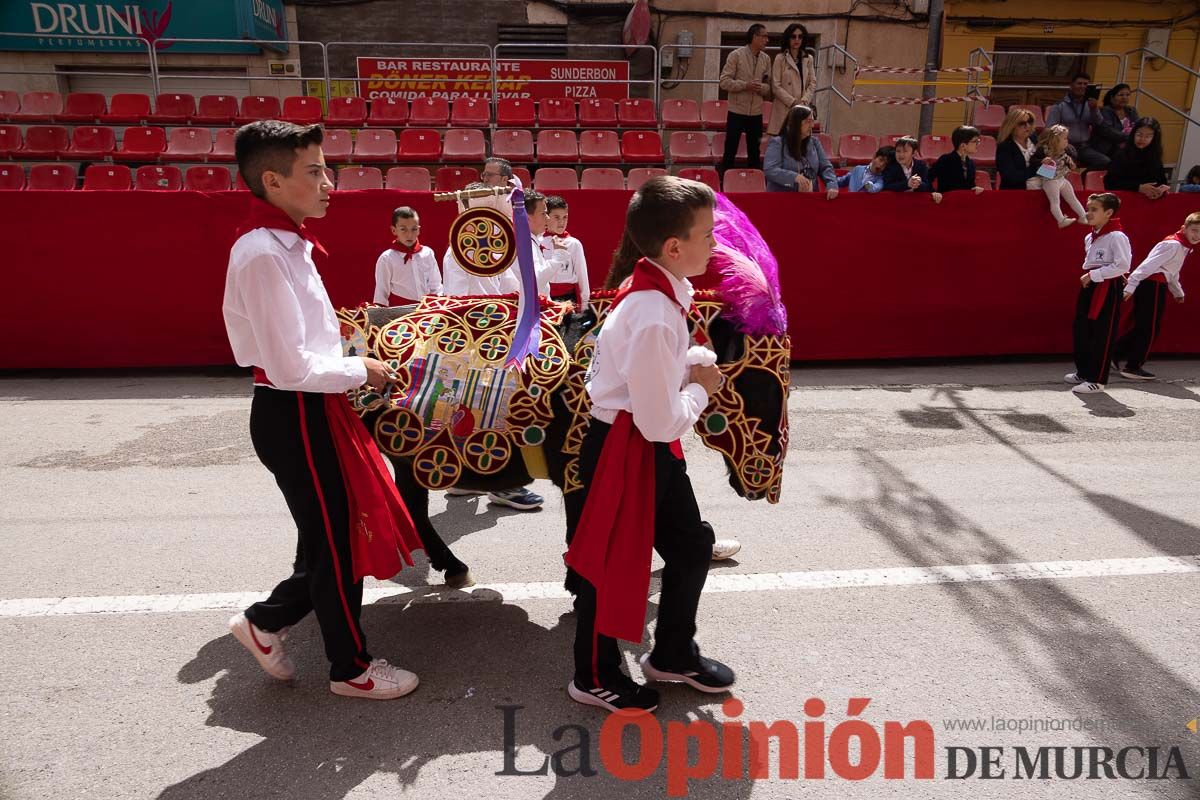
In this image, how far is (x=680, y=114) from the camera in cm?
1234

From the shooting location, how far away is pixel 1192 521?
4.26 meters

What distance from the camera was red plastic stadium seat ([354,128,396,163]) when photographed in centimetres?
1112

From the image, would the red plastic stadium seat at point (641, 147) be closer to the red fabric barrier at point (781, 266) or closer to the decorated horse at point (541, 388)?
the red fabric barrier at point (781, 266)

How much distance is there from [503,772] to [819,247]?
20.9 feet

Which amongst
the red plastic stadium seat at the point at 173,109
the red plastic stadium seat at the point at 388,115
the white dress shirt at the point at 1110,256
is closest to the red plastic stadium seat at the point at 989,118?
the white dress shirt at the point at 1110,256

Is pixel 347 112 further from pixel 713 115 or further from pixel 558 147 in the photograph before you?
pixel 713 115

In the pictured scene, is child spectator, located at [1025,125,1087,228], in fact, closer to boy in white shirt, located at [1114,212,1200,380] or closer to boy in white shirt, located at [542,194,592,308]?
boy in white shirt, located at [1114,212,1200,380]

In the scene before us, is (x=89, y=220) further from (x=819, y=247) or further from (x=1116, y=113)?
(x=1116, y=113)

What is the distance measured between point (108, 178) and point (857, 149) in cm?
1030

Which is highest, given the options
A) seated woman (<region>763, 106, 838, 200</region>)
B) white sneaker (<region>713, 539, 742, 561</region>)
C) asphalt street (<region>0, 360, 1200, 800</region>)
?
seated woman (<region>763, 106, 838, 200</region>)

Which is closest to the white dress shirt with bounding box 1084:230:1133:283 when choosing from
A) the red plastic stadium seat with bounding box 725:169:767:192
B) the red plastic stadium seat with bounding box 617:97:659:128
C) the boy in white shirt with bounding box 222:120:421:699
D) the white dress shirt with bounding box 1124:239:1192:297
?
the white dress shirt with bounding box 1124:239:1192:297

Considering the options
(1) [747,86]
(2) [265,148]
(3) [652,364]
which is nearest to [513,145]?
(1) [747,86]

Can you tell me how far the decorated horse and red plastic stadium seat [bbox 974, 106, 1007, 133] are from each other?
470 inches

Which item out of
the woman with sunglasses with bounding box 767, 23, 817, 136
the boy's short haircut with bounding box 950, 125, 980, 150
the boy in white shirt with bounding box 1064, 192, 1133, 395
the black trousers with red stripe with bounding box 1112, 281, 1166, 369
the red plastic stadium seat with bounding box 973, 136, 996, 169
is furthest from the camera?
the red plastic stadium seat with bounding box 973, 136, 996, 169
